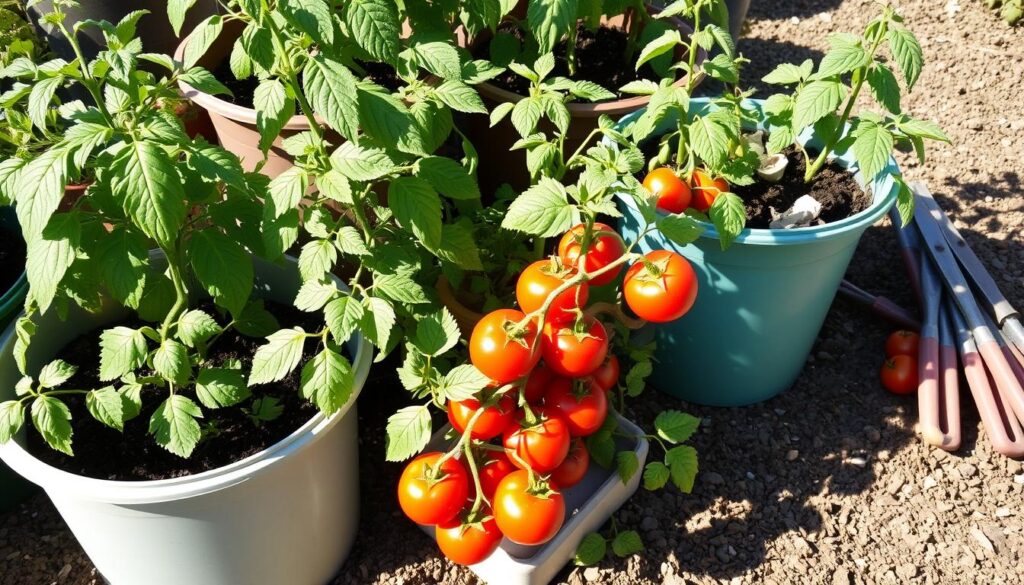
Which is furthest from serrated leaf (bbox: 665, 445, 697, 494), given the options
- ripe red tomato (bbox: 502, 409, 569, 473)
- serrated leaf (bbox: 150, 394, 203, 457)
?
serrated leaf (bbox: 150, 394, 203, 457)

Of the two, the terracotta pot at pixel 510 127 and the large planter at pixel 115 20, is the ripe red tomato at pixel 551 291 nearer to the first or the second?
the terracotta pot at pixel 510 127

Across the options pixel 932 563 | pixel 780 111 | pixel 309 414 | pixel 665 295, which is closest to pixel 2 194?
pixel 309 414

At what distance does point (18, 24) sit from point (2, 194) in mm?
1571

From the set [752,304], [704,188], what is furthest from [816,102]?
[752,304]

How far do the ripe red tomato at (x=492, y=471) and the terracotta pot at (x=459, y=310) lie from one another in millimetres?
346

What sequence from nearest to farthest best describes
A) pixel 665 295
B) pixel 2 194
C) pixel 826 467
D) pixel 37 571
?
pixel 2 194
pixel 665 295
pixel 37 571
pixel 826 467

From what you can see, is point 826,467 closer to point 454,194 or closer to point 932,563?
point 932,563

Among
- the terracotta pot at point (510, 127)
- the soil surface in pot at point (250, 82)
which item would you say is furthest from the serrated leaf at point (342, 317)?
the terracotta pot at point (510, 127)

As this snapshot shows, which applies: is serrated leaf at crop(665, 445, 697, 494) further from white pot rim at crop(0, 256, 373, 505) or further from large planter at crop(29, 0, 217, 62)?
large planter at crop(29, 0, 217, 62)

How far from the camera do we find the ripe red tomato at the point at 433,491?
5.01ft

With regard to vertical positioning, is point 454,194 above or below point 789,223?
above

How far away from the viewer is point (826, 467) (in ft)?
6.95

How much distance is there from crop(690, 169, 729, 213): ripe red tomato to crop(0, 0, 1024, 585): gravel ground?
2.00ft

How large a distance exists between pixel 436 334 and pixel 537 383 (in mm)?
239
